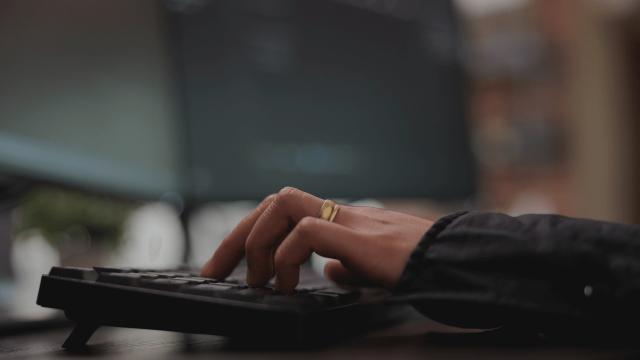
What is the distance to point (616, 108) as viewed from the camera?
366cm

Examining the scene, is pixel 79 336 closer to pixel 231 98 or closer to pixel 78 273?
pixel 78 273

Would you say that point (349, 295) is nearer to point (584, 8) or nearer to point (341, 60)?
point (341, 60)

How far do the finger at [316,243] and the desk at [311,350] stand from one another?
6 cm

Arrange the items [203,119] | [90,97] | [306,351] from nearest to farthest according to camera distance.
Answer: [306,351] < [90,97] < [203,119]

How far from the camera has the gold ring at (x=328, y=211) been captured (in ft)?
1.72

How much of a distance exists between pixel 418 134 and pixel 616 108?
9.00 feet

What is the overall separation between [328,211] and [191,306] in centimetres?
13

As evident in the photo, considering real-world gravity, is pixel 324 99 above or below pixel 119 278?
above

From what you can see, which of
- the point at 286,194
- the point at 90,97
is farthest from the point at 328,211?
the point at 90,97

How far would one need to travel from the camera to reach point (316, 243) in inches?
18.9

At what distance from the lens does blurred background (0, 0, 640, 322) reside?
87 cm

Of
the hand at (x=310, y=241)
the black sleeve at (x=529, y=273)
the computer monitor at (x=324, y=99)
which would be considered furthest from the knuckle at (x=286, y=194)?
the computer monitor at (x=324, y=99)

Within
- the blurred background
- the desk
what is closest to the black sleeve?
the desk

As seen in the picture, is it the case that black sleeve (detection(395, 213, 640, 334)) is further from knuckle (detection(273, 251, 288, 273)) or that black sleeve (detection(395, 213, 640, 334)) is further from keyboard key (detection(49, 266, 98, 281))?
keyboard key (detection(49, 266, 98, 281))
